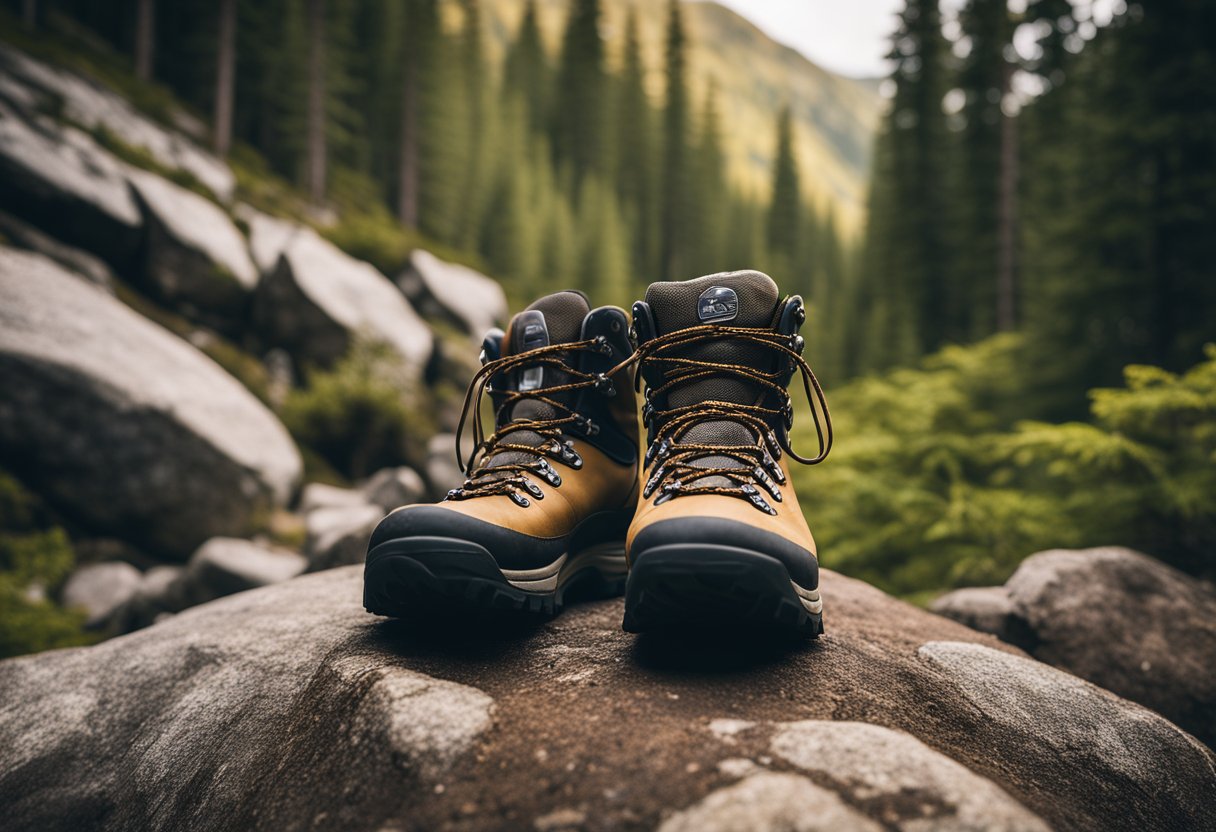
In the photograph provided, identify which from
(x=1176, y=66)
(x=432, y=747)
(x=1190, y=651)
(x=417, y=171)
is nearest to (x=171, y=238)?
(x=432, y=747)

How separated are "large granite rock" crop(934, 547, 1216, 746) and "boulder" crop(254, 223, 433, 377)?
13169 mm

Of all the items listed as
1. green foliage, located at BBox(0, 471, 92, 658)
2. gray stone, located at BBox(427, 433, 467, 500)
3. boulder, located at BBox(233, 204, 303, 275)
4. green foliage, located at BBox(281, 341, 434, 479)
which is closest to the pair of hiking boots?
green foliage, located at BBox(0, 471, 92, 658)

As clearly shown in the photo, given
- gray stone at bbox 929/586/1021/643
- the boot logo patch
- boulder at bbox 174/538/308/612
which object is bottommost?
boulder at bbox 174/538/308/612

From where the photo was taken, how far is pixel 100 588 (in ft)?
21.8

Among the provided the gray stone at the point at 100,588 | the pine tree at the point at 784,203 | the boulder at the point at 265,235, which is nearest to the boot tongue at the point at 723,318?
the gray stone at the point at 100,588

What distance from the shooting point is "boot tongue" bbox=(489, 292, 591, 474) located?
2.22 metres

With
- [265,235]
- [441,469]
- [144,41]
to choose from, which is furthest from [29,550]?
[144,41]

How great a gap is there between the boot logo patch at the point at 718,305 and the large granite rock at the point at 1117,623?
7.30 feet

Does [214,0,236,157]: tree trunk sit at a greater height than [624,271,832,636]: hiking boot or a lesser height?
greater

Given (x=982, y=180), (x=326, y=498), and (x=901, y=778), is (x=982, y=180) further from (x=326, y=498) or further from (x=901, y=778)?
(x=901, y=778)

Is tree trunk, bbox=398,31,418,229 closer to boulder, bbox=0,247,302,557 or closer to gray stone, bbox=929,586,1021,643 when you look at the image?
boulder, bbox=0,247,302,557

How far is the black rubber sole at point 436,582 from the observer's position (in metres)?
1.51

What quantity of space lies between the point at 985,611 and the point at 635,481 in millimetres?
1973

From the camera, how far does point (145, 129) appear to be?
1638 cm
